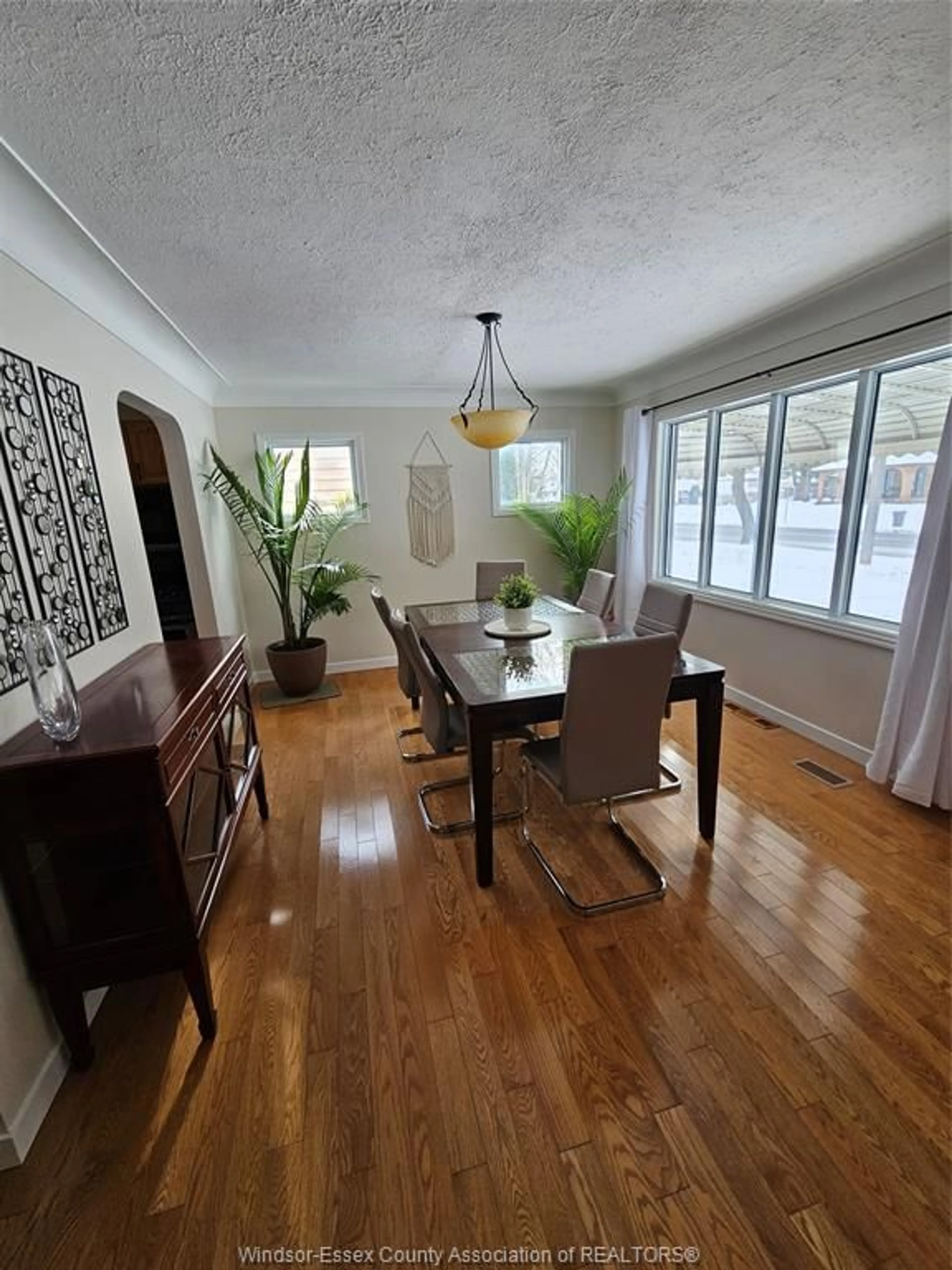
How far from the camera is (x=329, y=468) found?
457cm

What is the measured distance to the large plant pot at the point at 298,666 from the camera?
13.4 feet

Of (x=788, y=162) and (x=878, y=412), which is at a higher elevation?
(x=788, y=162)

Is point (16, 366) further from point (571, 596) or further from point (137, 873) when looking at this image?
point (571, 596)

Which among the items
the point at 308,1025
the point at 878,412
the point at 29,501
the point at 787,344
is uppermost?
the point at 787,344

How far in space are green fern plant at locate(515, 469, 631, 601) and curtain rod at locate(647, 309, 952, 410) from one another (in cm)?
81

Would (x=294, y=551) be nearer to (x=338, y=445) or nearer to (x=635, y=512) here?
(x=338, y=445)

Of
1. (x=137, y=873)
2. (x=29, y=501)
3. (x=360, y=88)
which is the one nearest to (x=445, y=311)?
(x=360, y=88)

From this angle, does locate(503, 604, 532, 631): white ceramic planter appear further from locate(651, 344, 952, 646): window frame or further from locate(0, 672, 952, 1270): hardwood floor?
locate(651, 344, 952, 646): window frame

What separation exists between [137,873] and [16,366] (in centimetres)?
153

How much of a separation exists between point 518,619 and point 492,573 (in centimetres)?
139

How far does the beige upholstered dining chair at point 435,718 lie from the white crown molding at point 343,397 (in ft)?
8.78

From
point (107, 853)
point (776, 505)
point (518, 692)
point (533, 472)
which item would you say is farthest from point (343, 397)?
point (107, 853)

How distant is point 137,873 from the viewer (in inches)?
55.3

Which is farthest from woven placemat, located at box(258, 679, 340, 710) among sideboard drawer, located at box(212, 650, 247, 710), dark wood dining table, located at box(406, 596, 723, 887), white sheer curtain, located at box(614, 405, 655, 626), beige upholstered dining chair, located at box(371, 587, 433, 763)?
white sheer curtain, located at box(614, 405, 655, 626)
